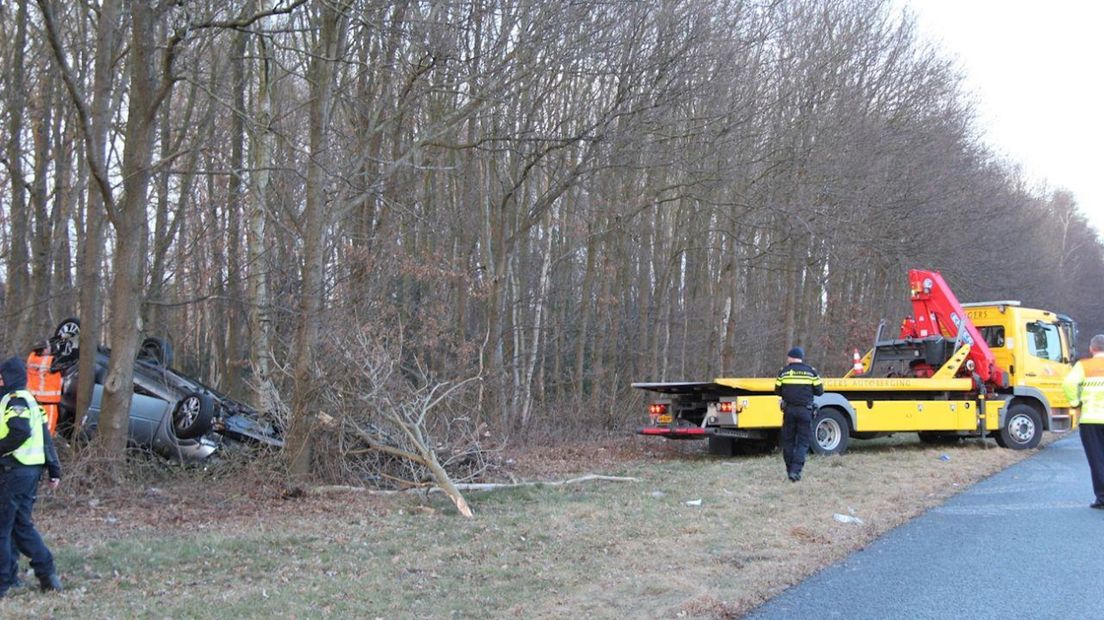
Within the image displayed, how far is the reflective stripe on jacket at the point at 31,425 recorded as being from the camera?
22.3 ft

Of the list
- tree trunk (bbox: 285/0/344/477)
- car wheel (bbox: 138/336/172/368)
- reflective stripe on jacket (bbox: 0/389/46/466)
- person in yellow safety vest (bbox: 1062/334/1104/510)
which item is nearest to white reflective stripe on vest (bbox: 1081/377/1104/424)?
person in yellow safety vest (bbox: 1062/334/1104/510)

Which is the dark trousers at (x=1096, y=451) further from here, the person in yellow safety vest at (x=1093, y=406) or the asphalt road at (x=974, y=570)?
the asphalt road at (x=974, y=570)

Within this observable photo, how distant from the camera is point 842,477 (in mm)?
12969

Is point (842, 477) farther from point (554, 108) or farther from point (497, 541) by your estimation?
point (554, 108)

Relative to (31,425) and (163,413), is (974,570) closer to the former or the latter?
(31,425)

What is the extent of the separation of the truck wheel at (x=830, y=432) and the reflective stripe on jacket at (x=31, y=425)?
12.1 meters

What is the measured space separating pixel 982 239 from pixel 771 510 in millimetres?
27446

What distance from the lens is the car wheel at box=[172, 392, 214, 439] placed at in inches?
477

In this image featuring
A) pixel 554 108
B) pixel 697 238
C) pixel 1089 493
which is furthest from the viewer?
pixel 697 238

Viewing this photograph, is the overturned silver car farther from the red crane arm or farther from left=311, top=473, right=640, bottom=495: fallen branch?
the red crane arm

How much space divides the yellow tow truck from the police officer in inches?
100

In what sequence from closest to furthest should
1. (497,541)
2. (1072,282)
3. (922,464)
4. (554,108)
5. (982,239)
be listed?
(497,541) → (922,464) → (554,108) → (982,239) → (1072,282)

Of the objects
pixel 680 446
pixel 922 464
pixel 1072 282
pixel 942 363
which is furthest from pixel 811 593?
pixel 1072 282

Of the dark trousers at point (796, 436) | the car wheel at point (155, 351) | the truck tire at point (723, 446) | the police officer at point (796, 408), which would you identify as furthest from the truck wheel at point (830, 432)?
the car wheel at point (155, 351)
